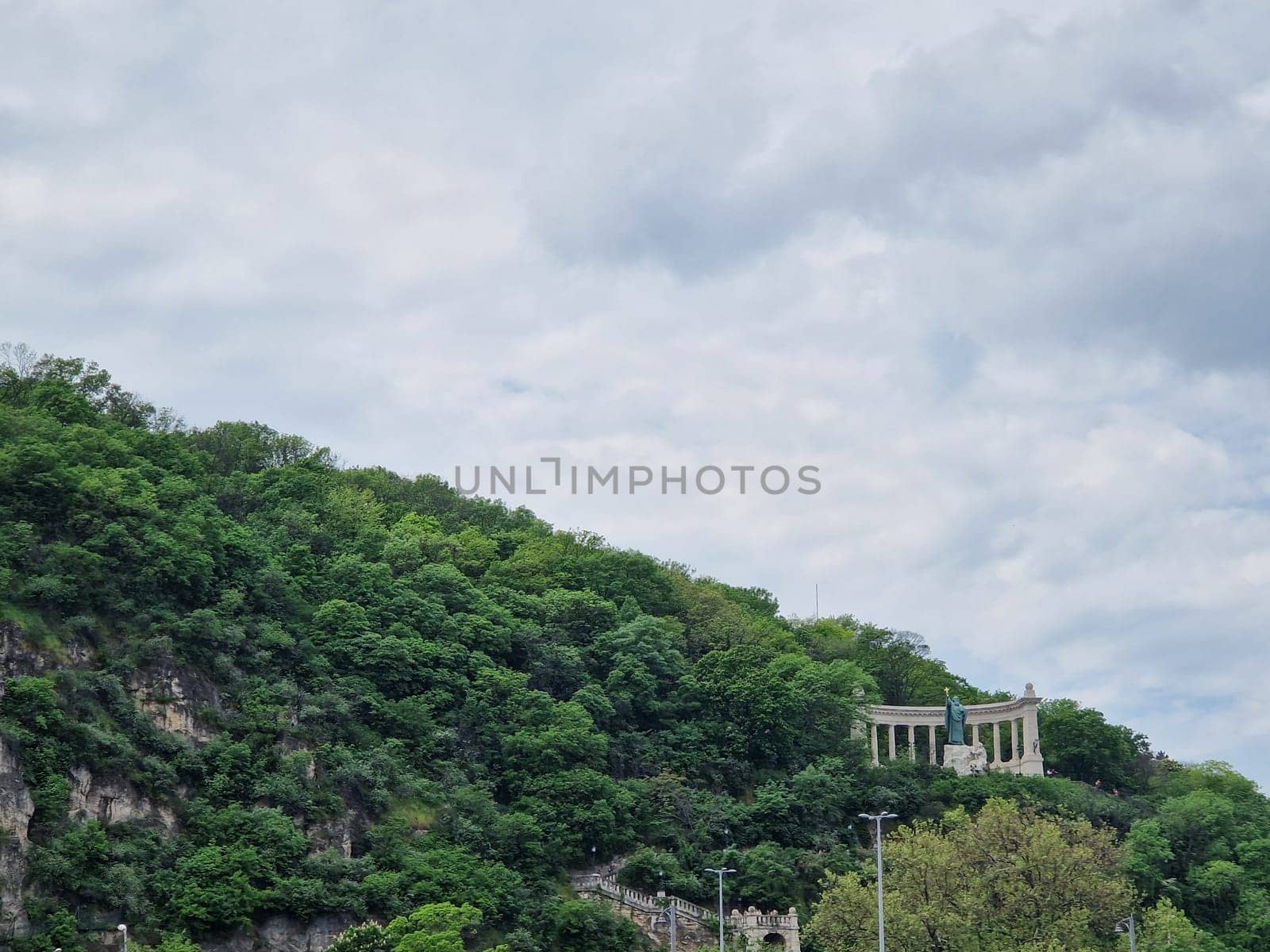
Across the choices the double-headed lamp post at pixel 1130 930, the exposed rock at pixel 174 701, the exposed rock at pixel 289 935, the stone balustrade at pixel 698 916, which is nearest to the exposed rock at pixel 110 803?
the exposed rock at pixel 174 701

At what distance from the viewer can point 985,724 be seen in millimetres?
116938

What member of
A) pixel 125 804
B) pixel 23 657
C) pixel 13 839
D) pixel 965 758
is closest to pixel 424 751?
pixel 125 804

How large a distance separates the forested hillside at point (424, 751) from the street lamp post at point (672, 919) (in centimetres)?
229

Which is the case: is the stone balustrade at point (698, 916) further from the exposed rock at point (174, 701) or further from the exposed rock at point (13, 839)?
the exposed rock at point (13, 839)

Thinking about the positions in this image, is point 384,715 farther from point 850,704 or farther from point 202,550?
point 850,704

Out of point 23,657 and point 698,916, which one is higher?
point 23,657

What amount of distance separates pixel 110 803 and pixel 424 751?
18.6m

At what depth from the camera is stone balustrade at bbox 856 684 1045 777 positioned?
110500mm

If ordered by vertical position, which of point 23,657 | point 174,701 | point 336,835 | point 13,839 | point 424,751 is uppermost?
point 23,657

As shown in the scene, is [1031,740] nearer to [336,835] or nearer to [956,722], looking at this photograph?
[956,722]

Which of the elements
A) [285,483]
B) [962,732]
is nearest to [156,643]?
[285,483]

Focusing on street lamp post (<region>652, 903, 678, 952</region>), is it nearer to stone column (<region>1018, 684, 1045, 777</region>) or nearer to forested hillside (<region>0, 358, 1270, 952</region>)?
Answer: forested hillside (<region>0, 358, 1270, 952</region>)

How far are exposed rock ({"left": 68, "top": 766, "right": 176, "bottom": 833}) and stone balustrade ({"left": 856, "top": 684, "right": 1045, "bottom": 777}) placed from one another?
5050cm

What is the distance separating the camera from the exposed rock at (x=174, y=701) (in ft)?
259
